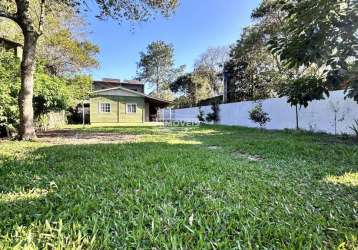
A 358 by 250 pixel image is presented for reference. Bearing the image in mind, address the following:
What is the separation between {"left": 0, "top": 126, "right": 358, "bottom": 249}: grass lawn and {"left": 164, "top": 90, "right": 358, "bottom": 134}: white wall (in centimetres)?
479

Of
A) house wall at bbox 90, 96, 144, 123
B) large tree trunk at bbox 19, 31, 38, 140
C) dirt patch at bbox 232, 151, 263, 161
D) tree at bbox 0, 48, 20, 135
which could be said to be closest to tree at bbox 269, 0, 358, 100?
dirt patch at bbox 232, 151, 263, 161

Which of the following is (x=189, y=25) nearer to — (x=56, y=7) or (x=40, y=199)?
(x=56, y=7)

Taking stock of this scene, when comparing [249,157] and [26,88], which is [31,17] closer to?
[26,88]

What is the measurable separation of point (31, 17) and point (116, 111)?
53.2 feet

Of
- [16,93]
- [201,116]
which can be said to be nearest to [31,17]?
[16,93]

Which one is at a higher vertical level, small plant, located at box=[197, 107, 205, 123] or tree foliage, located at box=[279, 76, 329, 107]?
tree foliage, located at box=[279, 76, 329, 107]

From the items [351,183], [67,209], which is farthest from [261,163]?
[67,209]

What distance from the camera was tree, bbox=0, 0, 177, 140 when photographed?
8.46 metres

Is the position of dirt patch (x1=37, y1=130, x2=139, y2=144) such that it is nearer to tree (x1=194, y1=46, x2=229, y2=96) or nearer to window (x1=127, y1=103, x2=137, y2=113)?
window (x1=127, y1=103, x2=137, y2=113)

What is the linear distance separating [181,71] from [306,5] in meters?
40.1

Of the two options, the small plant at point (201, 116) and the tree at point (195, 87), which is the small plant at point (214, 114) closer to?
the small plant at point (201, 116)

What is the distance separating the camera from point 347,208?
8.93 feet

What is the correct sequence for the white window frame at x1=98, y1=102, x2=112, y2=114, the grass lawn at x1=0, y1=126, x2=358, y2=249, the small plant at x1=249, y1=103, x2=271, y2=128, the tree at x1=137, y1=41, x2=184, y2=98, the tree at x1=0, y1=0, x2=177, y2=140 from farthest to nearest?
1. the tree at x1=137, y1=41, x2=184, y2=98
2. the white window frame at x1=98, y1=102, x2=112, y2=114
3. the small plant at x1=249, y1=103, x2=271, y2=128
4. the tree at x1=0, y1=0, x2=177, y2=140
5. the grass lawn at x1=0, y1=126, x2=358, y2=249

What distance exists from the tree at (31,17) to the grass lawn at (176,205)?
4.42 meters
